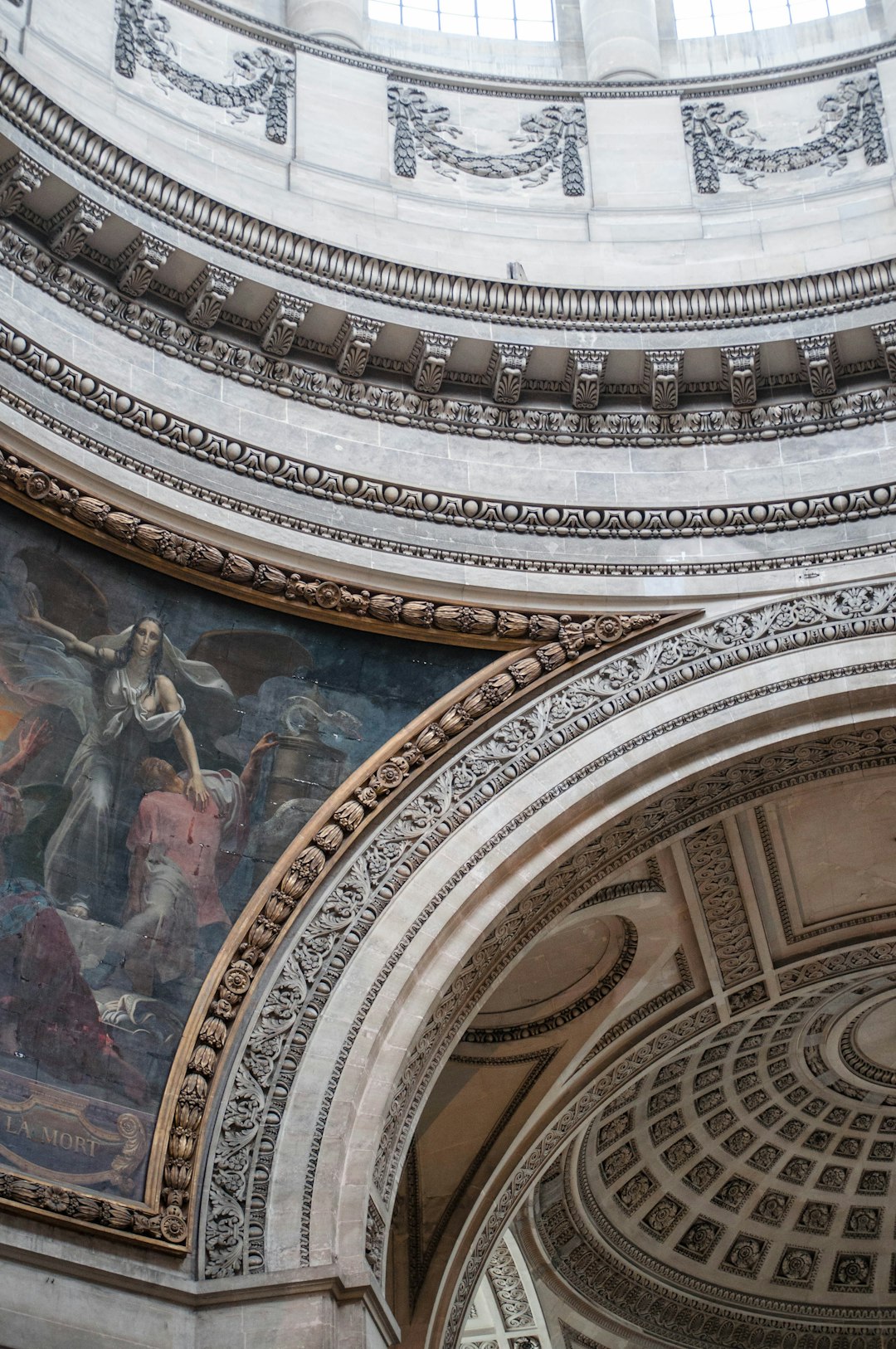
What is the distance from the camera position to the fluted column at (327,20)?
700 inches

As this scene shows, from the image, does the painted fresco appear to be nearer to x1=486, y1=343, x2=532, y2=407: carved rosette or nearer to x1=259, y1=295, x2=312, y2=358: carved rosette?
x1=259, y1=295, x2=312, y2=358: carved rosette

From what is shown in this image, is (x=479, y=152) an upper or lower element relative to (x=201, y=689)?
upper

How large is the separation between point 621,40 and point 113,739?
→ 922cm

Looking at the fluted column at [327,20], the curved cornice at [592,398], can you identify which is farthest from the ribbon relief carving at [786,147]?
the fluted column at [327,20]

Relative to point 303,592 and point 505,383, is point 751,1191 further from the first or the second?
point 303,592

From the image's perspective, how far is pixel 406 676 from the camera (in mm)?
13750

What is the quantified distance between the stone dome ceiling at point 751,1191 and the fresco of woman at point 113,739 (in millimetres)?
7775

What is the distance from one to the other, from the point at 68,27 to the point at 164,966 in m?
7.83

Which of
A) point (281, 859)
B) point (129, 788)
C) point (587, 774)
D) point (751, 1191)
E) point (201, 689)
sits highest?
point (751, 1191)

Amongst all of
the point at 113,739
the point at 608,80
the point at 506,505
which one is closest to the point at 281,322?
the point at 506,505

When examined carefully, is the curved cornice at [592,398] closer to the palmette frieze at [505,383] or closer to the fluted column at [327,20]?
the palmette frieze at [505,383]

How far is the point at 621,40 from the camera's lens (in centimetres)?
1830

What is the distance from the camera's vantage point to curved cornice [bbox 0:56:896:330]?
14.4m

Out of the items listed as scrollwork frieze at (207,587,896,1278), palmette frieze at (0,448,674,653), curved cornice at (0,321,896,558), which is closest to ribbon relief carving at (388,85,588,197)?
curved cornice at (0,321,896,558)
